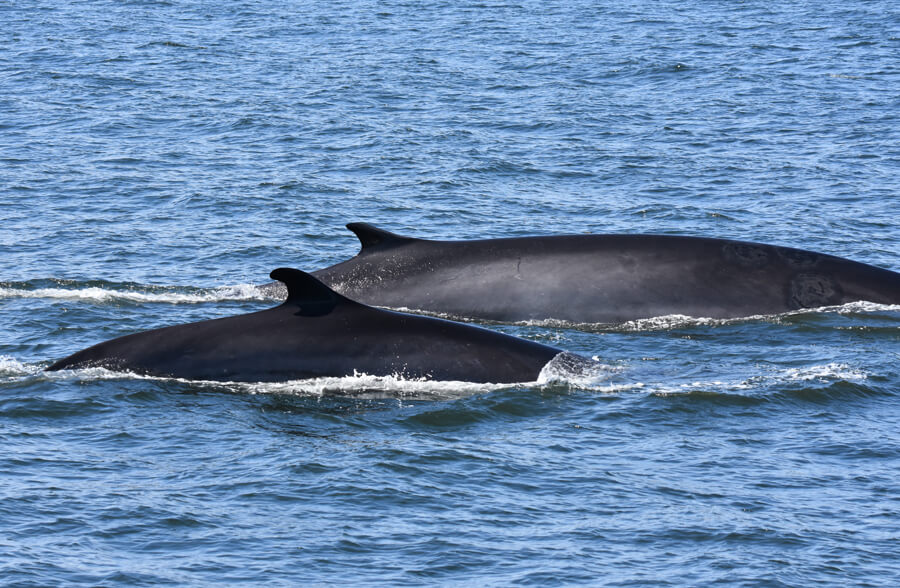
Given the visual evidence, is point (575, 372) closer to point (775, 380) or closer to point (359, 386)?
point (775, 380)

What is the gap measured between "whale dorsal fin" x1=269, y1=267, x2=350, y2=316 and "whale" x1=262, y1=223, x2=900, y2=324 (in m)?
2.79

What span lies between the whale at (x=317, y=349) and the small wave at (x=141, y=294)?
192 inches

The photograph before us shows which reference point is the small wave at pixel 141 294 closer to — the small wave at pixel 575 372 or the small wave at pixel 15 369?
the small wave at pixel 15 369

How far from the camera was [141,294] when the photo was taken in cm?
2053

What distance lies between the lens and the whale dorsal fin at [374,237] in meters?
17.9

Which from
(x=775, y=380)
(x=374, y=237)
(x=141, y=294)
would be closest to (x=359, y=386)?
(x=374, y=237)

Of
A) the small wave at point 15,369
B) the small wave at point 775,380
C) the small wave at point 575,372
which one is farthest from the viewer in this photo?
the small wave at point 15,369

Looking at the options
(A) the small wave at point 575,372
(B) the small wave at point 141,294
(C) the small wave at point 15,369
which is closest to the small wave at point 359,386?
(A) the small wave at point 575,372

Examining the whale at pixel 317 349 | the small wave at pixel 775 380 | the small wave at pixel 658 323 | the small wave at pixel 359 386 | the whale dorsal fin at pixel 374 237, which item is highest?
the whale dorsal fin at pixel 374 237

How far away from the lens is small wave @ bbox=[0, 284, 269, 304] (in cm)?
2020

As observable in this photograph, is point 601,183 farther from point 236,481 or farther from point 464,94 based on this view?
point 236,481

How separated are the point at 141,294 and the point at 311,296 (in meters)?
6.38

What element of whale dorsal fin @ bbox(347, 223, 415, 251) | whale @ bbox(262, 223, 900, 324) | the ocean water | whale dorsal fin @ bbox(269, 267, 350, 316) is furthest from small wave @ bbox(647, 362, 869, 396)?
whale dorsal fin @ bbox(347, 223, 415, 251)

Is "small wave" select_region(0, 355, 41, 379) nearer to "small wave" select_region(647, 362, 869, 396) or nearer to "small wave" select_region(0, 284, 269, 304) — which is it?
"small wave" select_region(0, 284, 269, 304)
